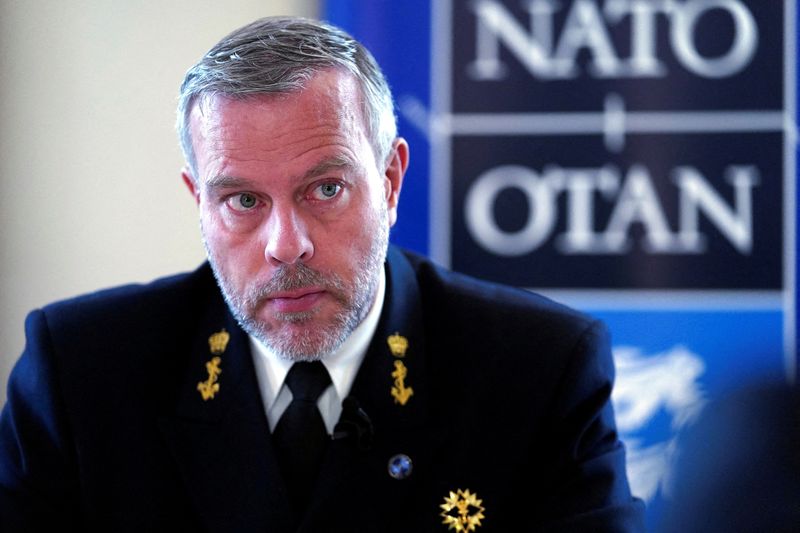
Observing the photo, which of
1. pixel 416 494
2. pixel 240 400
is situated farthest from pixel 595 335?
pixel 240 400

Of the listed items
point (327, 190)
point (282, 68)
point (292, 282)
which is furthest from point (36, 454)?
point (282, 68)

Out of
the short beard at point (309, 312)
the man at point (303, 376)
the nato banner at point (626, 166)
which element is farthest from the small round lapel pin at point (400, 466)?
the nato banner at point (626, 166)

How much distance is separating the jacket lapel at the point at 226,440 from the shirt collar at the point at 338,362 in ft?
0.09

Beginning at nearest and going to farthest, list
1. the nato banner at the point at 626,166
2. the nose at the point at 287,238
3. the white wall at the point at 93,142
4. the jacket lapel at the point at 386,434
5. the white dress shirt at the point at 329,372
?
the nose at the point at 287,238 < the jacket lapel at the point at 386,434 < the white dress shirt at the point at 329,372 < the nato banner at the point at 626,166 < the white wall at the point at 93,142

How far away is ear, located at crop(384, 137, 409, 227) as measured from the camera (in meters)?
1.93

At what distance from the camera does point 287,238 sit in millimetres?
1669

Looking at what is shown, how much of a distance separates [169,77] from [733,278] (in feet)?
5.70

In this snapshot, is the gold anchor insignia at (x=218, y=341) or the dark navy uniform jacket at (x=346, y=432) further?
the gold anchor insignia at (x=218, y=341)

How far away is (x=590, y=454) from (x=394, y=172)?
2.08 ft

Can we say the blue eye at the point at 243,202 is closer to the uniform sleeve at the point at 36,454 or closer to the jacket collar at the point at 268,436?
the jacket collar at the point at 268,436

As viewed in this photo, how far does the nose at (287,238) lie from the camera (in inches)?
65.6

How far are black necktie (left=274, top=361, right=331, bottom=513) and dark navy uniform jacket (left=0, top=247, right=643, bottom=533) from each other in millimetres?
38

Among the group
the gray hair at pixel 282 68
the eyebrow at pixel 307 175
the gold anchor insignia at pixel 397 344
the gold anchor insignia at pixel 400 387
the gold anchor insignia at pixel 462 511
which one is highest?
the gray hair at pixel 282 68

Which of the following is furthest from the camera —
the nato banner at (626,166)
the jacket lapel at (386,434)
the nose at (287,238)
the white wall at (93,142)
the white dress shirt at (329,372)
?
the white wall at (93,142)
